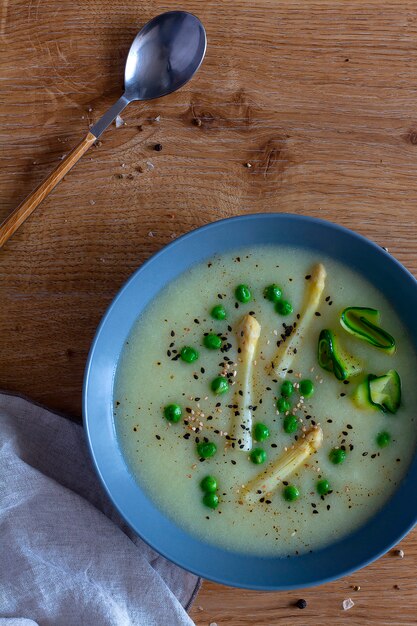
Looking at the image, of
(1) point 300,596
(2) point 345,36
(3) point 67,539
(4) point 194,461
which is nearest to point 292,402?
(4) point 194,461

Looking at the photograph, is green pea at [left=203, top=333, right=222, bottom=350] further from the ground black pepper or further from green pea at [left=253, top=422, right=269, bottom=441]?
the ground black pepper

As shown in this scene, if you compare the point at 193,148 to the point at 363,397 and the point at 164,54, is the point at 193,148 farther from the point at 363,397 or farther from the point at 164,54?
the point at 363,397

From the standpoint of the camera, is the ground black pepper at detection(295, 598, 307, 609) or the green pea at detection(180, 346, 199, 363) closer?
the green pea at detection(180, 346, 199, 363)

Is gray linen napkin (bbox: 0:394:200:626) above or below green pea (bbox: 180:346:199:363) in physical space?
below

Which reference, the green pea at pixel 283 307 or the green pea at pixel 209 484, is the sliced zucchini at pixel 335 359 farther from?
the green pea at pixel 209 484

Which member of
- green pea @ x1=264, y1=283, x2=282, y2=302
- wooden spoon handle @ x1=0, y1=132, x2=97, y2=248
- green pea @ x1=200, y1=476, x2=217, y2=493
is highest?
wooden spoon handle @ x1=0, y1=132, x2=97, y2=248

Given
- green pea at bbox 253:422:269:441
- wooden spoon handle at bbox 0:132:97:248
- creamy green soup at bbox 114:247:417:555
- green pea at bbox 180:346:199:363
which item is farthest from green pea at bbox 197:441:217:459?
wooden spoon handle at bbox 0:132:97:248

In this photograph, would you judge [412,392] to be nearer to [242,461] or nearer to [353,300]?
[353,300]
